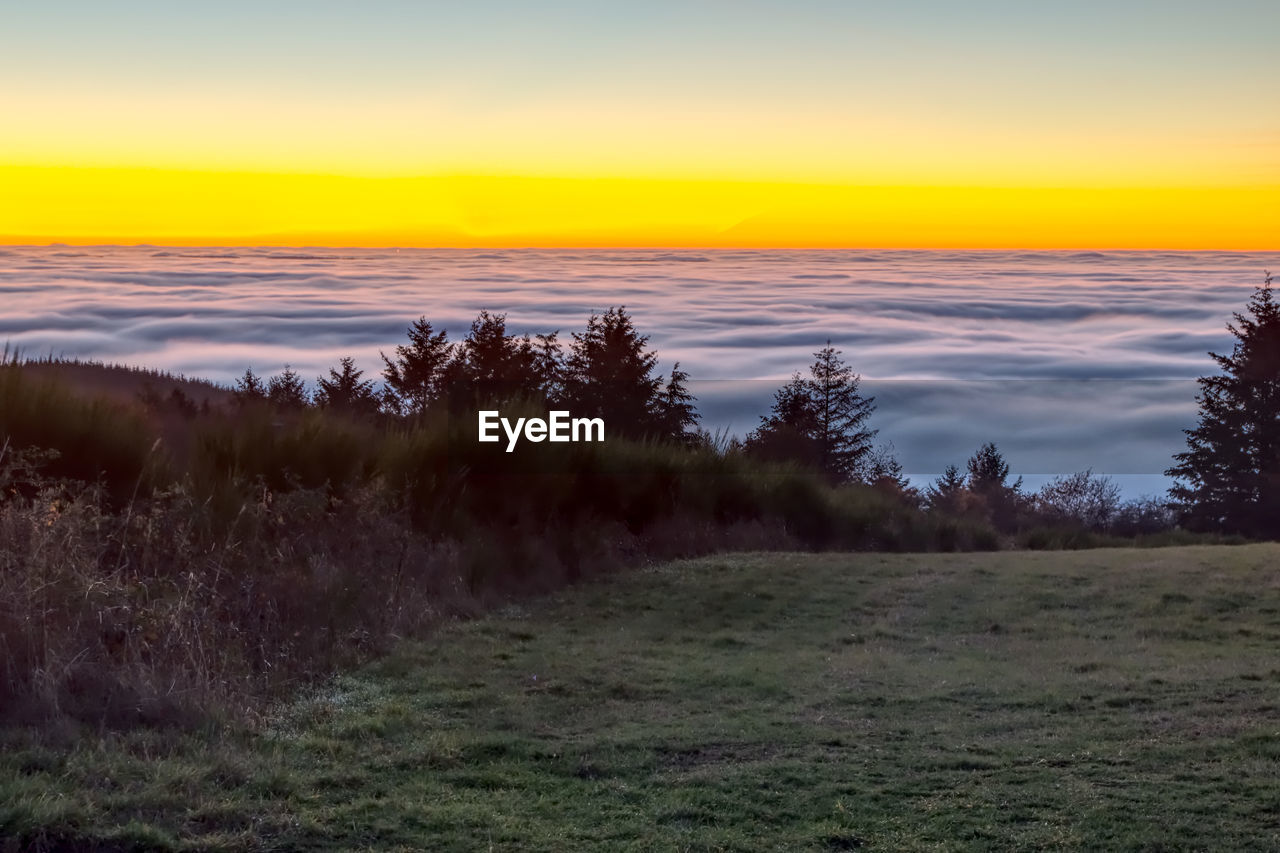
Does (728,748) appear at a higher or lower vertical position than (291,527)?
lower

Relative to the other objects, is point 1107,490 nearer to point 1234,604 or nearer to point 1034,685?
point 1234,604

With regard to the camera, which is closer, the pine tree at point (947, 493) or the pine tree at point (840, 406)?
the pine tree at point (947, 493)

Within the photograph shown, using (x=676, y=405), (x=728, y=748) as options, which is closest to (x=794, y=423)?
(x=676, y=405)

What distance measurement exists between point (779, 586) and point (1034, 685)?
4.11m

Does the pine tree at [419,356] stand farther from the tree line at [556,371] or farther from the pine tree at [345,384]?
the pine tree at [345,384]

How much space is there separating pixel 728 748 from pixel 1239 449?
130ft

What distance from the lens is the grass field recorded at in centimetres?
437

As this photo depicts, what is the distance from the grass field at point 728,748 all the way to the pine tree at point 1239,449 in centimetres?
3040

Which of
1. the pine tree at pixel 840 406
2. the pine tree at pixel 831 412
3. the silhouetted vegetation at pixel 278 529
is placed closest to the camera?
the silhouetted vegetation at pixel 278 529

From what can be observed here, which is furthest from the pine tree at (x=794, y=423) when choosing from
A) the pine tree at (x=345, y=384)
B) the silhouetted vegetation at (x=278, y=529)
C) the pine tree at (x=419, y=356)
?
the silhouetted vegetation at (x=278, y=529)

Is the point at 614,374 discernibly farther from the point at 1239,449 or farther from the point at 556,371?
the point at 1239,449

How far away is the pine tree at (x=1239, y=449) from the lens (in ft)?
122

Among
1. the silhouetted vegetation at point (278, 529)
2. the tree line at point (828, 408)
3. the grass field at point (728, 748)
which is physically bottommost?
the grass field at point (728, 748)

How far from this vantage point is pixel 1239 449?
39.9 m
